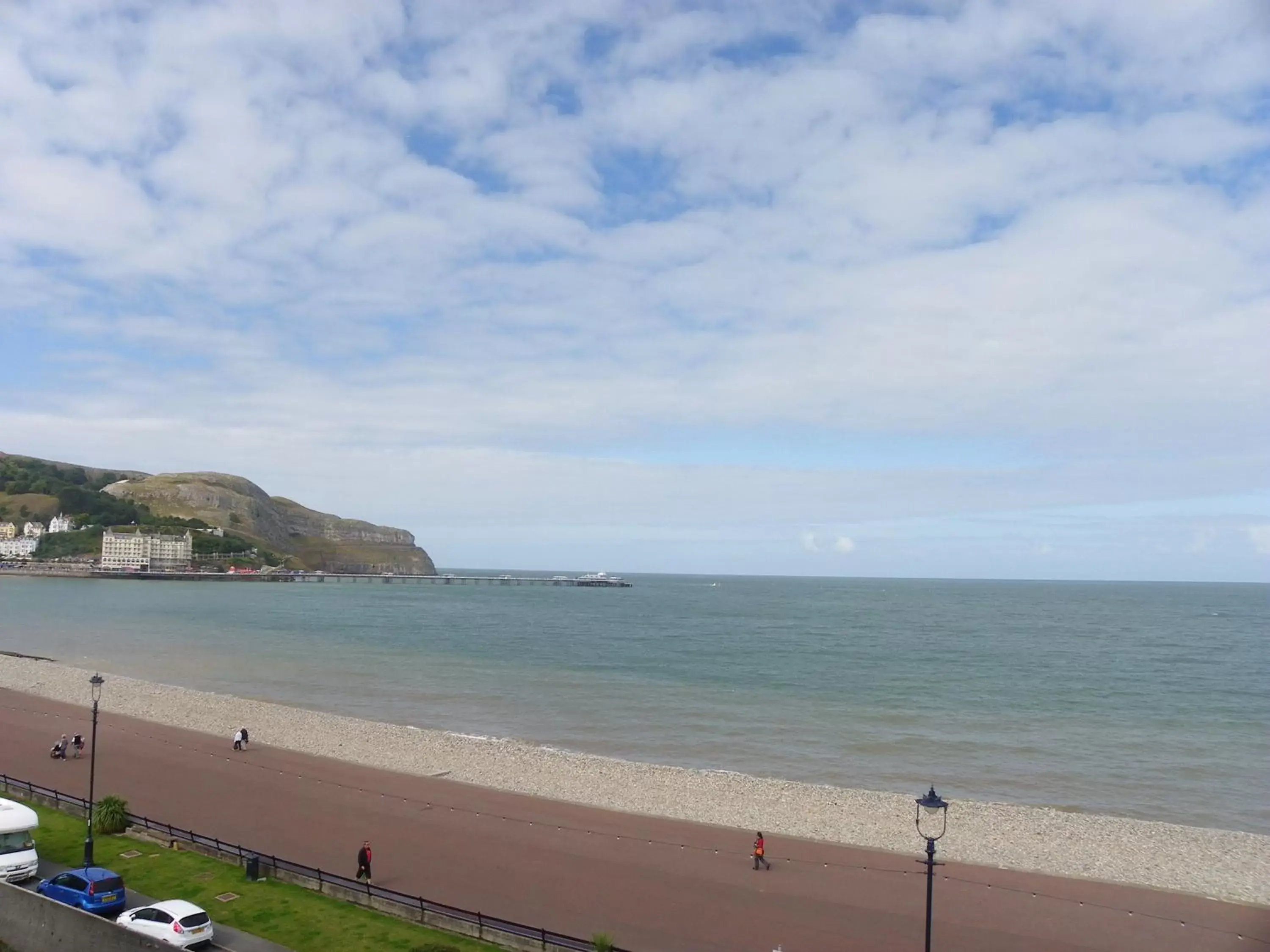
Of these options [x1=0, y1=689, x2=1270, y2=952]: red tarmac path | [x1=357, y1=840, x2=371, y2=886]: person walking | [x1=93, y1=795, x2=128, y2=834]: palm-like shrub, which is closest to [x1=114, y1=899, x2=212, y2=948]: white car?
[x1=357, y1=840, x2=371, y2=886]: person walking

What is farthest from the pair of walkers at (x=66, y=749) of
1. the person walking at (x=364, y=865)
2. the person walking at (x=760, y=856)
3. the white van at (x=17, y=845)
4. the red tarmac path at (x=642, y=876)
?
the person walking at (x=760, y=856)

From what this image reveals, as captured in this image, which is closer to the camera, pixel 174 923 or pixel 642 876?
pixel 174 923

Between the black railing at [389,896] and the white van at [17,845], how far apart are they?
316cm

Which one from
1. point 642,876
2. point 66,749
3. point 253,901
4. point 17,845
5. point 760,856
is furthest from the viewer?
point 66,749

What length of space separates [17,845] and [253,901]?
4.59 metres

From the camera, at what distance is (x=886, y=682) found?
58469 millimetres

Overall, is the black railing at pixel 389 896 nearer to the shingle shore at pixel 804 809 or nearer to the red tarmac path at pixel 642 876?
the red tarmac path at pixel 642 876

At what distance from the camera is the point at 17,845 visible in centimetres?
1633

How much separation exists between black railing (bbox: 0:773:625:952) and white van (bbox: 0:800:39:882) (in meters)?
3.16

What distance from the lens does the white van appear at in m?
15.9

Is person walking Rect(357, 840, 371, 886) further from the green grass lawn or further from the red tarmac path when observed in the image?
the green grass lawn

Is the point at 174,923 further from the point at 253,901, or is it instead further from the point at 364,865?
the point at 364,865

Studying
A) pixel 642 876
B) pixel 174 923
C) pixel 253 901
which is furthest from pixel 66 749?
pixel 642 876

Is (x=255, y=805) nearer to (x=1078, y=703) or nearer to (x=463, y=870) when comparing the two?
(x=463, y=870)
